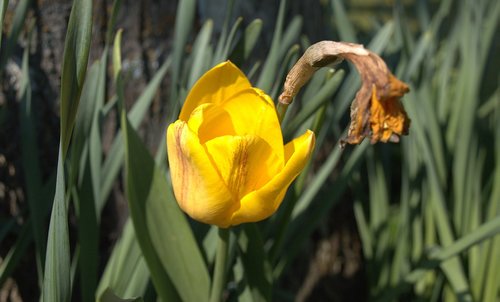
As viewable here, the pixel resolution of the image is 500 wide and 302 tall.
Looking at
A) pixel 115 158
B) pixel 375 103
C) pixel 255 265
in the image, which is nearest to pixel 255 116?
pixel 375 103

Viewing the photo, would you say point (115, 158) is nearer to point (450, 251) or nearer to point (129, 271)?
point (129, 271)

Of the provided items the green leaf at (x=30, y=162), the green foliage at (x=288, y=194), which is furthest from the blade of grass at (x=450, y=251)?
the green leaf at (x=30, y=162)

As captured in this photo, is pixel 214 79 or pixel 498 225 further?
pixel 498 225

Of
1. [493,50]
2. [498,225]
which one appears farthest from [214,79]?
[493,50]

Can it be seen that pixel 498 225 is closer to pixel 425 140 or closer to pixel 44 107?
pixel 425 140

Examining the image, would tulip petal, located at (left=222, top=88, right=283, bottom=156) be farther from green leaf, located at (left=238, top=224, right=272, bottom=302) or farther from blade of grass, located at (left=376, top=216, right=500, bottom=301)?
blade of grass, located at (left=376, top=216, right=500, bottom=301)

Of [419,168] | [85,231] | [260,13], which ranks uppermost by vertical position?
[260,13]
